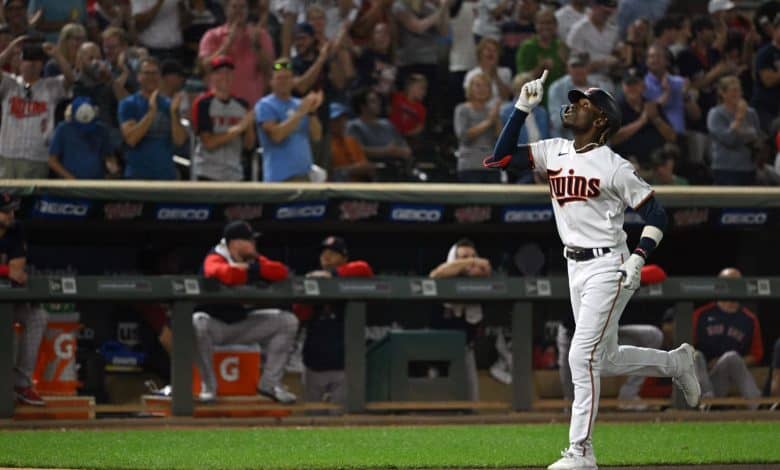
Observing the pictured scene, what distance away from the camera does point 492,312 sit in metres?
10.6

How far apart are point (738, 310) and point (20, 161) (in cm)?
566

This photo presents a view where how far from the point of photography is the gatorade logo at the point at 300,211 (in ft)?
36.7

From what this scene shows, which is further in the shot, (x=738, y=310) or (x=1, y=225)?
(x=738, y=310)

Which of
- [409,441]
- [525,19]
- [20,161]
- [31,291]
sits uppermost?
[525,19]

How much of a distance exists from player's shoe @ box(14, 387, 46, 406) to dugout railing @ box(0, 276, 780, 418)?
0.36 ft

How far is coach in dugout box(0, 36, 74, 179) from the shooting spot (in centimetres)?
1117

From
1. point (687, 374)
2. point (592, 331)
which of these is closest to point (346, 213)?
point (687, 374)

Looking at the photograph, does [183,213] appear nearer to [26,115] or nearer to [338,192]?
[338,192]

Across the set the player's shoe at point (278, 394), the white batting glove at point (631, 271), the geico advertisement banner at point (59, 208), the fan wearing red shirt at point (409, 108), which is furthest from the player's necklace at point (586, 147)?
the fan wearing red shirt at point (409, 108)

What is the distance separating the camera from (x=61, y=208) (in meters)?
10.6

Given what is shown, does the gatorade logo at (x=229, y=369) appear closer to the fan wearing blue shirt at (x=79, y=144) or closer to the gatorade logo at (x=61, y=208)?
the gatorade logo at (x=61, y=208)

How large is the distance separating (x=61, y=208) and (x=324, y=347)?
2196mm

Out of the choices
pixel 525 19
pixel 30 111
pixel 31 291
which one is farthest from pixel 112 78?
pixel 525 19

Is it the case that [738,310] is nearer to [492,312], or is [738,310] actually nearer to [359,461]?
[492,312]
